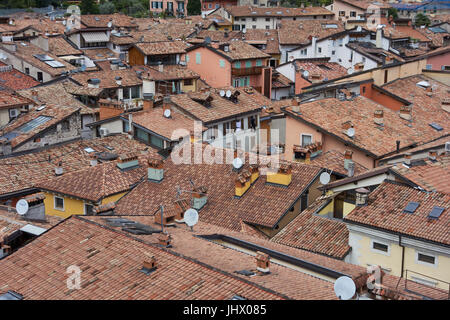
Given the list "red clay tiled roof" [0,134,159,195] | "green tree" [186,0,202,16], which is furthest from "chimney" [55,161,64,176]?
"green tree" [186,0,202,16]

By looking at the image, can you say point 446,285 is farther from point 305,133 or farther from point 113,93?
point 113,93

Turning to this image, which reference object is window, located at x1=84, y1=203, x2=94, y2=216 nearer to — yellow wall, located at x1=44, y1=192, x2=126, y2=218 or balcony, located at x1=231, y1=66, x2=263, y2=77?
yellow wall, located at x1=44, y1=192, x2=126, y2=218

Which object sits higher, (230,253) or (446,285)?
(230,253)

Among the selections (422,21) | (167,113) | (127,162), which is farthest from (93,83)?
(422,21)

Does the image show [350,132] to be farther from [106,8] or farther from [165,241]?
[106,8]
